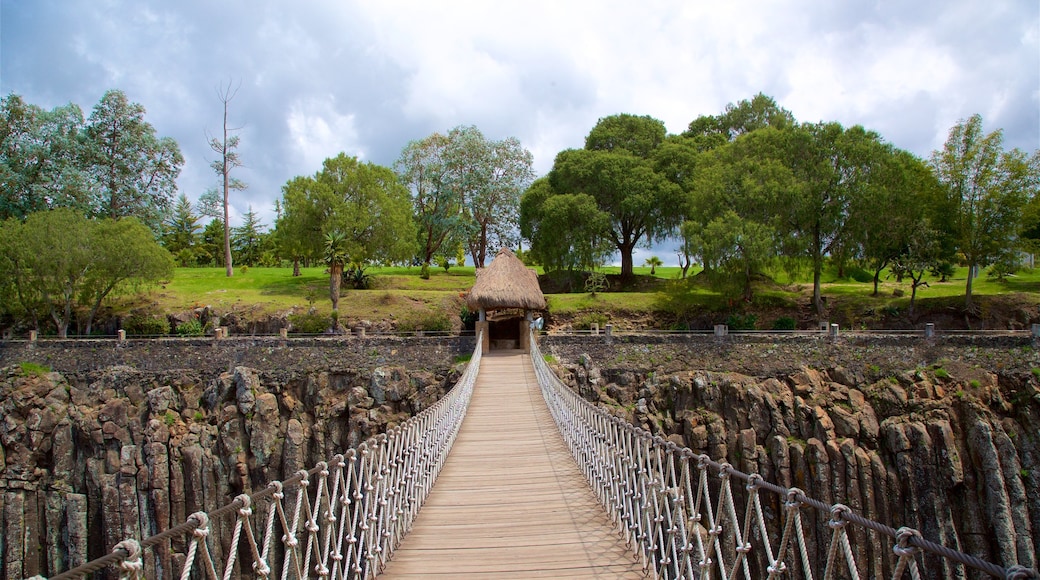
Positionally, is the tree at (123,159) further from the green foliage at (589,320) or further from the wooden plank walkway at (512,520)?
the wooden plank walkway at (512,520)

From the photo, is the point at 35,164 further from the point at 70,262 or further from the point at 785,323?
the point at 785,323

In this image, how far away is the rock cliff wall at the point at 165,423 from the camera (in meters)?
15.5

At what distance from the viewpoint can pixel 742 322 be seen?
25.2 m

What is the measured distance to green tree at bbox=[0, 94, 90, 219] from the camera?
31.4 m

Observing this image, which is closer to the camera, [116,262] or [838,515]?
[838,515]

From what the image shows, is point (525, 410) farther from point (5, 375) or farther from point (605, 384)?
point (5, 375)

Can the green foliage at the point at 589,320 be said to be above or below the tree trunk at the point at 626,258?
below

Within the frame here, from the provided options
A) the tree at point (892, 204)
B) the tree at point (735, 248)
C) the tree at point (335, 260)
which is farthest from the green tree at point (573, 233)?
the tree at point (892, 204)

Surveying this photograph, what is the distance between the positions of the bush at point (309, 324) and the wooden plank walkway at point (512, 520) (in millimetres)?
16885

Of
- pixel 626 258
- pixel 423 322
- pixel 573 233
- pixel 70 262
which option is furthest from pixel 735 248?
pixel 70 262

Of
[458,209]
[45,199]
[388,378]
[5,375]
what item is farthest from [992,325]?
[45,199]

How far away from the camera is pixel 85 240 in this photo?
78.6 feet

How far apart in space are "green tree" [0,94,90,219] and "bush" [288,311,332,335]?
17234mm

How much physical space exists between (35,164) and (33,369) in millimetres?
19307
